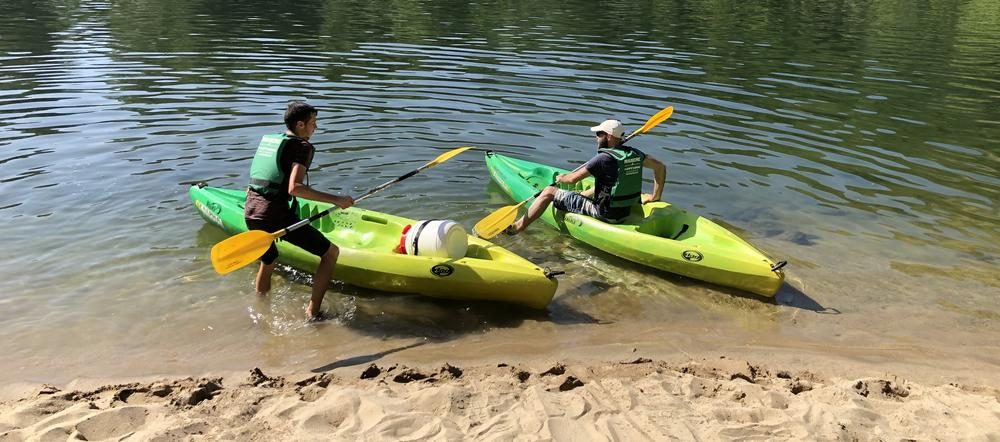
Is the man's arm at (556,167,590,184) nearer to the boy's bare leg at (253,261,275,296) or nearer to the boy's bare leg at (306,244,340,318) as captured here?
the boy's bare leg at (306,244,340,318)

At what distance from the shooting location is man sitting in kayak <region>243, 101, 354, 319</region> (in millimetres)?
5621

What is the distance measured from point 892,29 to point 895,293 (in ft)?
70.9

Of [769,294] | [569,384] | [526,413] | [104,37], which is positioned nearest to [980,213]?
[769,294]

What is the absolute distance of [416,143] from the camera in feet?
37.1

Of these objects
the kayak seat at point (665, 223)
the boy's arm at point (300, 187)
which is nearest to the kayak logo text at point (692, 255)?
the kayak seat at point (665, 223)

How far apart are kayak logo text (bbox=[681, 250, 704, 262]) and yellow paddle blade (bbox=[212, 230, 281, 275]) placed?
3627 millimetres

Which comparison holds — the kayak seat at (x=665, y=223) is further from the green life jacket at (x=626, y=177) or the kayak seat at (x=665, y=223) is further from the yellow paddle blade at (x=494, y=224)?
the yellow paddle blade at (x=494, y=224)

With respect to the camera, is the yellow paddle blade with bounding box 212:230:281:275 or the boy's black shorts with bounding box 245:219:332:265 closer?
the yellow paddle blade with bounding box 212:230:281:275

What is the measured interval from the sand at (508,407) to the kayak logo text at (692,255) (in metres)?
1.78

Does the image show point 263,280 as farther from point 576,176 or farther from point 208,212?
point 576,176

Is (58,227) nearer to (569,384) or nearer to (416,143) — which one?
(416,143)

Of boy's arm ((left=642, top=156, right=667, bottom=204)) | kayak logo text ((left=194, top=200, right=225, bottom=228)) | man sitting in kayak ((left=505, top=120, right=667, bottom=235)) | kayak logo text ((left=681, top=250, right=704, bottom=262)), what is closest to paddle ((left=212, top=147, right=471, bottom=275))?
kayak logo text ((left=194, top=200, right=225, bottom=228))

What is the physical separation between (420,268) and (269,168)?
4.80ft

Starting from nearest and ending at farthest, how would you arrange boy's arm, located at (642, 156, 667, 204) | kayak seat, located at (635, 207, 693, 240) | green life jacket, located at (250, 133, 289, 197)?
green life jacket, located at (250, 133, 289, 197), kayak seat, located at (635, 207, 693, 240), boy's arm, located at (642, 156, 667, 204)
